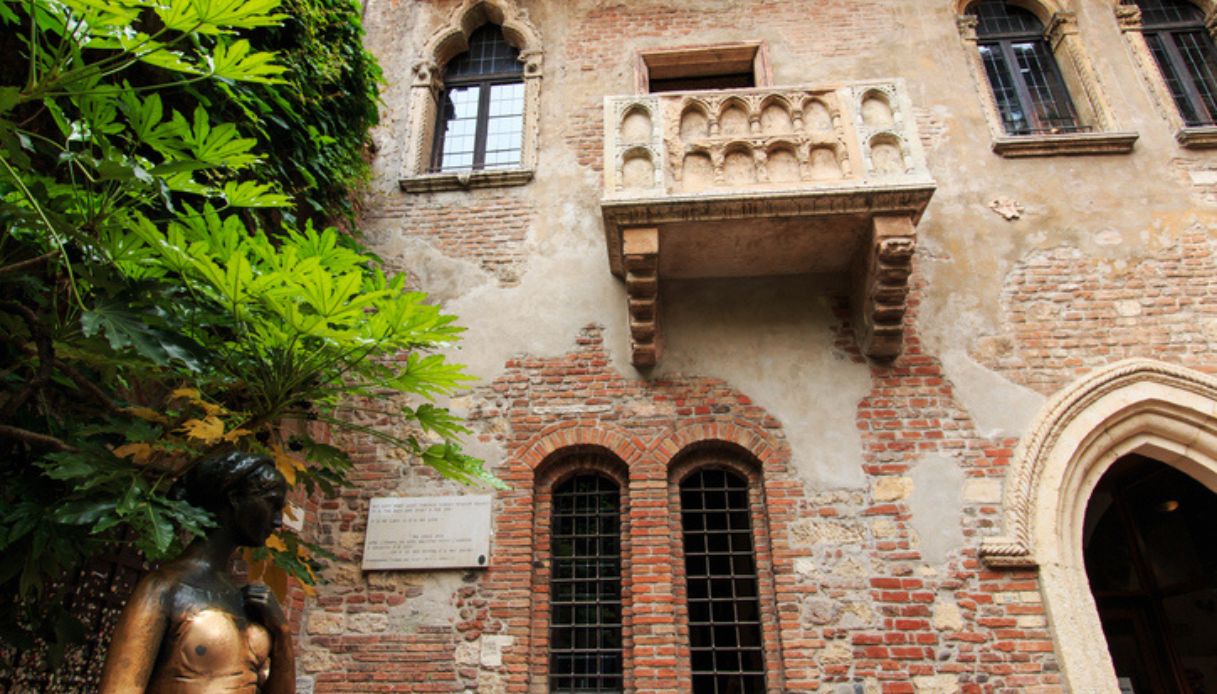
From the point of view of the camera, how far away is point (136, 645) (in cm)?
235

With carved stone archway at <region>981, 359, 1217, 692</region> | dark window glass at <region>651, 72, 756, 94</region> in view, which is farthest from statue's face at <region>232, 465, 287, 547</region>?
dark window glass at <region>651, 72, 756, 94</region>

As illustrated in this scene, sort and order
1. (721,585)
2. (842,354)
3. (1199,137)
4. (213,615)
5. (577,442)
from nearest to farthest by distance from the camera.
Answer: (213,615)
(721,585)
(577,442)
(842,354)
(1199,137)

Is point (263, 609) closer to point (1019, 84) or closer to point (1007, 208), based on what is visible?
point (1007, 208)

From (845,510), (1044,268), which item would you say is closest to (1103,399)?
(1044,268)

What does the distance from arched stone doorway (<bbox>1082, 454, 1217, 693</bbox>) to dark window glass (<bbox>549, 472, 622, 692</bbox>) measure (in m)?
4.80

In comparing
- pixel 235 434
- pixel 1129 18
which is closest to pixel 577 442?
pixel 235 434

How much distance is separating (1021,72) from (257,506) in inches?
321

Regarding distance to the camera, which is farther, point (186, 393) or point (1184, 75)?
point (1184, 75)

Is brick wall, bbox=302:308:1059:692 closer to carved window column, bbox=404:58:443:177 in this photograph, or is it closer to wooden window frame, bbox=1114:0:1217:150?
carved window column, bbox=404:58:443:177

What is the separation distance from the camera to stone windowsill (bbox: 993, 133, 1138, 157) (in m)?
6.41

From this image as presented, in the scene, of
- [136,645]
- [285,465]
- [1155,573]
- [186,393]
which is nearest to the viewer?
[136,645]

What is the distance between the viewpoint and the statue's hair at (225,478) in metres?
2.75

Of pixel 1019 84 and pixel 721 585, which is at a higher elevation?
pixel 1019 84

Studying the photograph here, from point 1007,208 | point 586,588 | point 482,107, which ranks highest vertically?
point 482,107
